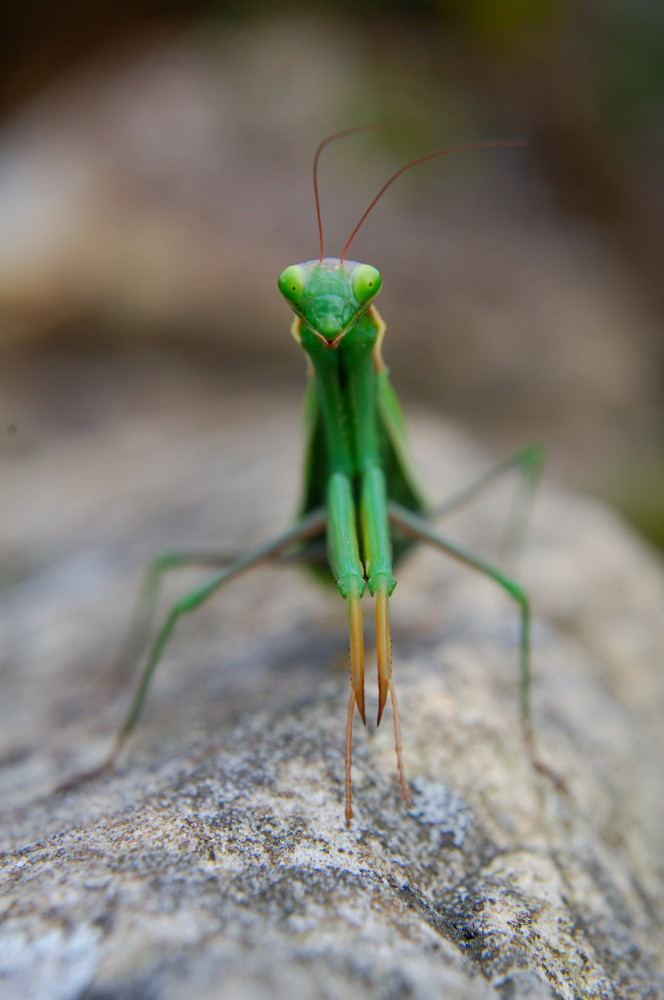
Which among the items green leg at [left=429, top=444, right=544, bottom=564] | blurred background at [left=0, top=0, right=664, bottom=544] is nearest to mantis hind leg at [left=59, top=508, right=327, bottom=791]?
green leg at [left=429, top=444, right=544, bottom=564]

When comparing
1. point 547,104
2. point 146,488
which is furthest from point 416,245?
point 146,488

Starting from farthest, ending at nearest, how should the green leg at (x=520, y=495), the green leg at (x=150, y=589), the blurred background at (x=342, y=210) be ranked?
1. the blurred background at (x=342, y=210)
2. the green leg at (x=520, y=495)
3. the green leg at (x=150, y=589)

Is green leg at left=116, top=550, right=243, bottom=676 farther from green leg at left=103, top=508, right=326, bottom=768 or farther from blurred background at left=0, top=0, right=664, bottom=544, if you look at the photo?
blurred background at left=0, top=0, right=664, bottom=544

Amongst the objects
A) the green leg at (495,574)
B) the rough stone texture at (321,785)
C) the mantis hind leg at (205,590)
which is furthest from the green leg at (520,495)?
the mantis hind leg at (205,590)

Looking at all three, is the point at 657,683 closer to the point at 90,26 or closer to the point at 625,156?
the point at 625,156

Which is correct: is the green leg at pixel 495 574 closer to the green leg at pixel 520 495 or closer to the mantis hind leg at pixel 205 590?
the mantis hind leg at pixel 205 590

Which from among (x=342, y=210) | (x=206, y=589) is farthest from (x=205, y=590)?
(x=342, y=210)
